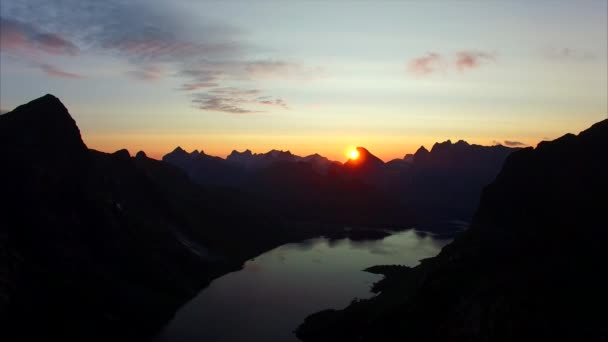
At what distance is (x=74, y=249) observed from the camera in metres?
114

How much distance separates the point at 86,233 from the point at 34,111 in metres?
39.0

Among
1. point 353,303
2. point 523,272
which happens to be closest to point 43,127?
point 353,303

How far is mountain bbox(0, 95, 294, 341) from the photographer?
93.3 metres

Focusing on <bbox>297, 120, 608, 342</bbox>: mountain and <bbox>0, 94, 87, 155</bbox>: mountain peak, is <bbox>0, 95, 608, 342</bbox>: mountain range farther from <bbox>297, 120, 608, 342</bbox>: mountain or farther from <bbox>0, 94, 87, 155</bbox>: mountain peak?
<bbox>0, 94, 87, 155</bbox>: mountain peak

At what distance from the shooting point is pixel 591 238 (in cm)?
→ 7438

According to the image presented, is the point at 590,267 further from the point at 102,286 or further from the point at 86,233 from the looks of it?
the point at 86,233

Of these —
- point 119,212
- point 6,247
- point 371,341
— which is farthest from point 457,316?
point 119,212

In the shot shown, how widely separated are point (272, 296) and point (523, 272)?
76670mm

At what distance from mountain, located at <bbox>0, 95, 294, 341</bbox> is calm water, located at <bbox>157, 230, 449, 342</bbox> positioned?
7.17 metres

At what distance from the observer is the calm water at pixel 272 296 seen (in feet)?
342

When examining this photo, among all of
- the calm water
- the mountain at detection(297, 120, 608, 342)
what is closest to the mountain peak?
the calm water

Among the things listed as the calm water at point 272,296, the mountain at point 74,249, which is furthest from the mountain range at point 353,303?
the calm water at point 272,296

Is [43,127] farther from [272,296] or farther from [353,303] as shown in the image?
[353,303]

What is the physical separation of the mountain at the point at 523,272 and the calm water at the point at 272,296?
13.5 m
